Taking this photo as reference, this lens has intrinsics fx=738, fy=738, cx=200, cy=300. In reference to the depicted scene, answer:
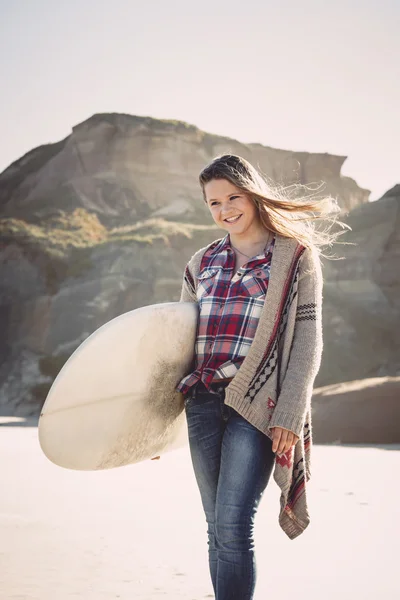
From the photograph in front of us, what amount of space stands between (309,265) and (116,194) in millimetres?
30799

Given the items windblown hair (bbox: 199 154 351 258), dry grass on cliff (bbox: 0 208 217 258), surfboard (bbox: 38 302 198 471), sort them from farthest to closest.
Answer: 1. dry grass on cliff (bbox: 0 208 217 258)
2. surfboard (bbox: 38 302 198 471)
3. windblown hair (bbox: 199 154 351 258)

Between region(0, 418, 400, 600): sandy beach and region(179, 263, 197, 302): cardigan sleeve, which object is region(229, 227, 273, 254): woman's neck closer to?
region(179, 263, 197, 302): cardigan sleeve

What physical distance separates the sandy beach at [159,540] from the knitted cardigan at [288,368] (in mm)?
737

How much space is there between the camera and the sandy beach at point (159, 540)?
2942 millimetres

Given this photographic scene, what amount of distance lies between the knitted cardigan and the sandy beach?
0.74 meters

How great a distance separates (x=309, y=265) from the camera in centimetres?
240

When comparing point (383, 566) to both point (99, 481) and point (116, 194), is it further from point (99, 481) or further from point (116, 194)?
point (116, 194)

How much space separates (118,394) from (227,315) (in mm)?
650

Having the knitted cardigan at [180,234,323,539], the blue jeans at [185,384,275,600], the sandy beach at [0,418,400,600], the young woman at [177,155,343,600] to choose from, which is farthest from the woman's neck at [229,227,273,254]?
the sandy beach at [0,418,400,600]

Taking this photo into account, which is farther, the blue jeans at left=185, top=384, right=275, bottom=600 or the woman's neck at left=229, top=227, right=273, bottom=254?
the woman's neck at left=229, top=227, right=273, bottom=254

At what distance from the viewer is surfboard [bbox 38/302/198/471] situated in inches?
106

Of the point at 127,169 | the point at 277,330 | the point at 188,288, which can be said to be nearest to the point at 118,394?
the point at 188,288

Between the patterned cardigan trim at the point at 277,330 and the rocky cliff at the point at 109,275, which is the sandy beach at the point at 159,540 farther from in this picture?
the rocky cliff at the point at 109,275

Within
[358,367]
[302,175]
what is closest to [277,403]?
[358,367]
